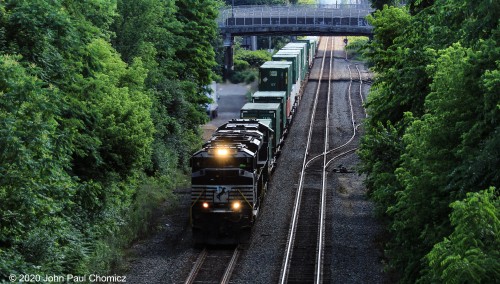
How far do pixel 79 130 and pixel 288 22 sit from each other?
67.7 meters

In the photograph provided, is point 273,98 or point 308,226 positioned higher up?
point 273,98

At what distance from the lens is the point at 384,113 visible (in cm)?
2944

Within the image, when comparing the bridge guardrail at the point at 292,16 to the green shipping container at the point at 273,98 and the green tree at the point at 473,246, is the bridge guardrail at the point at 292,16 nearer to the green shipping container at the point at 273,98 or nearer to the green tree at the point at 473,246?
the green shipping container at the point at 273,98

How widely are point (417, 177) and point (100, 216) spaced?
13.7 meters

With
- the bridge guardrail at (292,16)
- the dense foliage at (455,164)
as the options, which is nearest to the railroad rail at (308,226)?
the dense foliage at (455,164)

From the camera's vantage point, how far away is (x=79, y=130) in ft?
86.9

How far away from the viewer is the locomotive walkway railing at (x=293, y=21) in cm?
8644

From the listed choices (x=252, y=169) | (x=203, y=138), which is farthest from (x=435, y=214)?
(x=203, y=138)

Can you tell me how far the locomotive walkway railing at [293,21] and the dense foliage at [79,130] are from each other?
43.0 metres

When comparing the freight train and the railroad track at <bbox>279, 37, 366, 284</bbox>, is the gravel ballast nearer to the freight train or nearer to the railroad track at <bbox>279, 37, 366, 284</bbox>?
the railroad track at <bbox>279, 37, 366, 284</bbox>

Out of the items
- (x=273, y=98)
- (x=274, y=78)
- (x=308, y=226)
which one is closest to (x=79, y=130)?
(x=308, y=226)

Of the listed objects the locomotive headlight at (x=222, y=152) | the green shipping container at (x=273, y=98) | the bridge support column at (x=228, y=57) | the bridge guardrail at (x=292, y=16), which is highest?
the locomotive headlight at (x=222, y=152)

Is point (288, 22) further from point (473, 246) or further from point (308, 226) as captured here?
point (473, 246)

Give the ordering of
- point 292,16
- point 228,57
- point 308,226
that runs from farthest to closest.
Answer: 1. point 292,16
2. point 228,57
3. point 308,226
